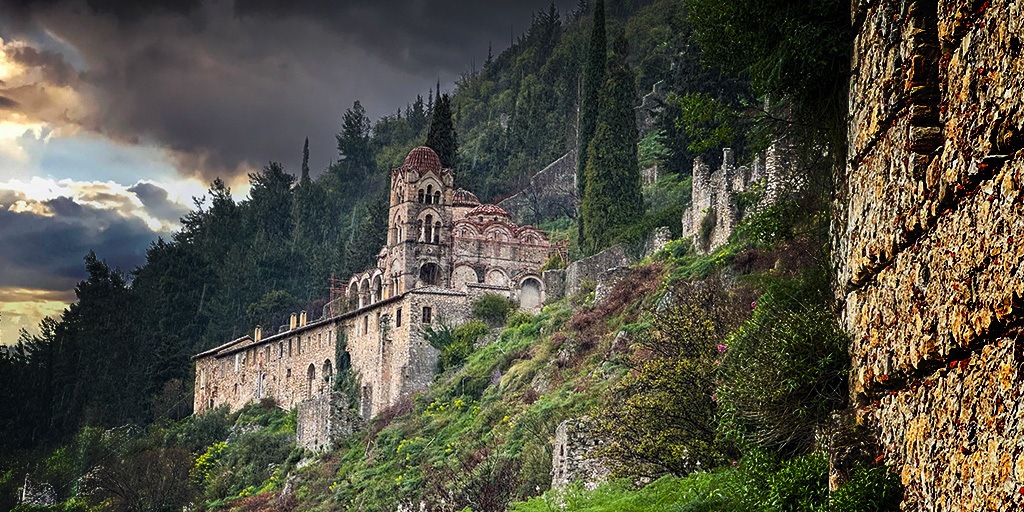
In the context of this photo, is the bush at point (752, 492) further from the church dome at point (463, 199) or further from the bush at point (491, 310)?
the church dome at point (463, 199)

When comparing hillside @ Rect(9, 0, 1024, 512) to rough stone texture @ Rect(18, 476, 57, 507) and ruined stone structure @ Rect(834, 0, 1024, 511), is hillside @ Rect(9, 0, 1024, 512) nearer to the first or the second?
ruined stone structure @ Rect(834, 0, 1024, 511)

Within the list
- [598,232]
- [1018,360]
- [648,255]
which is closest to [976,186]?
[1018,360]

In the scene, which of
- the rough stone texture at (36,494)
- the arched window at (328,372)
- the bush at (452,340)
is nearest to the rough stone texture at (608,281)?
the bush at (452,340)

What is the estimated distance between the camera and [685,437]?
24359 millimetres

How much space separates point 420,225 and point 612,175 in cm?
1564

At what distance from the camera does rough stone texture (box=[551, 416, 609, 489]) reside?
89.0 feet

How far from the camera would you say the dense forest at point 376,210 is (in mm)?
23208

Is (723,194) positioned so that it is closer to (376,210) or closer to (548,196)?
(376,210)

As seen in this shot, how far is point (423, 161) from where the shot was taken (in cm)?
7269

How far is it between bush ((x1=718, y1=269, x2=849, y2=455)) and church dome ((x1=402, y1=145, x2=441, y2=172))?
52455mm

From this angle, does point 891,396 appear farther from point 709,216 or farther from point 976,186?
point 709,216

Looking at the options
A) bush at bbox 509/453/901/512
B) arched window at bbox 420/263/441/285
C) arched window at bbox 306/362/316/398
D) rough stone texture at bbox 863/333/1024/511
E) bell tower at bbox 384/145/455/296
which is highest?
bell tower at bbox 384/145/455/296

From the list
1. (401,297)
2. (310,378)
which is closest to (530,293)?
(401,297)

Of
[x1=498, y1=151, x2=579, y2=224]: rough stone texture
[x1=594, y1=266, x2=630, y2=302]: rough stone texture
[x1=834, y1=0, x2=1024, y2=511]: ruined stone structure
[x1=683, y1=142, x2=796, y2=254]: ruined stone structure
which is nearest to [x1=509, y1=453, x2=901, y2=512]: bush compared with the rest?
[x1=834, y1=0, x2=1024, y2=511]: ruined stone structure
